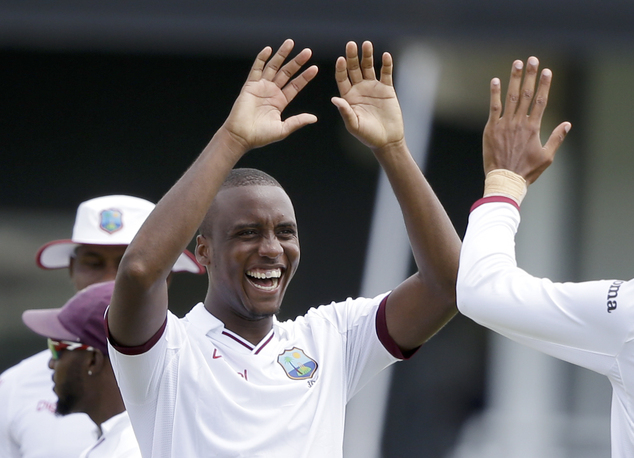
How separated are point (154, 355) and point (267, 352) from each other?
1.05 ft

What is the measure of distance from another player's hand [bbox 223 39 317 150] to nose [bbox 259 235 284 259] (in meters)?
0.25

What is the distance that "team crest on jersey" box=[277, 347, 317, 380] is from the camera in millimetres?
2129

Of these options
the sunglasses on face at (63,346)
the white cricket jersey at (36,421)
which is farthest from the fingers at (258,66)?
the white cricket jersey at (36,421)

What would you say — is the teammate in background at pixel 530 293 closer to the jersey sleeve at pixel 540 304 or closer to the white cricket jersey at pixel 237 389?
the jersey sleeve at pixel 540 304

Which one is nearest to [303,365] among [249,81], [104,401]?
[104,401]

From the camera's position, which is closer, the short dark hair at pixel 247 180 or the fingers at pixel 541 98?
the fingers at pixel 541 98

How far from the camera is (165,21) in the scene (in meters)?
5.15

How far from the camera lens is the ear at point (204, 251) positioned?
2.29 metres

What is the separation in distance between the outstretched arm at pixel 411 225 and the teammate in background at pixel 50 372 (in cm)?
102

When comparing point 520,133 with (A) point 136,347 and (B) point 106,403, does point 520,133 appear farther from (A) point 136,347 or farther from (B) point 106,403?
(B) point 106,403

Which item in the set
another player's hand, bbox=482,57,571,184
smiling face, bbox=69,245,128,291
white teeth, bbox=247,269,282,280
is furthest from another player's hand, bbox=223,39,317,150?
smiling face, bbox=69,245,128,291

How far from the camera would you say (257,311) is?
217 cm

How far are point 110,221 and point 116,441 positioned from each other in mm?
1420

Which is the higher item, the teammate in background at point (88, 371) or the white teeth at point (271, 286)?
the white teeth at point (271, 286)
